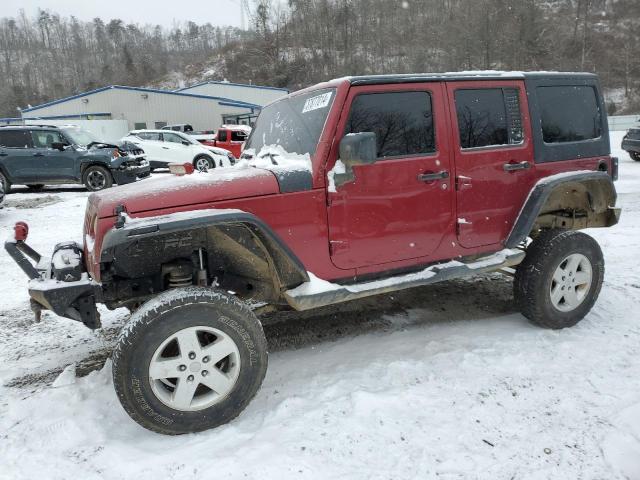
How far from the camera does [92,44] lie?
335 feet

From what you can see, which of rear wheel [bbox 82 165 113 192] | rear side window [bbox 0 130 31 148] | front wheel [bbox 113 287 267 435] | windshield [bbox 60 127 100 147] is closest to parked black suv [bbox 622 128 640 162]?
rear wheel [bbox 82 165 113 192]

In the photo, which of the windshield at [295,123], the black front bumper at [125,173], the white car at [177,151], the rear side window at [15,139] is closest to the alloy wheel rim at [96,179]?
the black front bumper at [125,173]

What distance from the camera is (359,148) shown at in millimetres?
2746

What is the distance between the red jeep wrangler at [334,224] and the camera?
102 inches

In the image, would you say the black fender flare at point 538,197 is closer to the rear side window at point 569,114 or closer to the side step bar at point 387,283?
the side step bar at point 387,283

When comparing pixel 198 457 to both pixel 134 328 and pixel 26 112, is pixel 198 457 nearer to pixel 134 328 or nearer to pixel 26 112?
pixel 134 328

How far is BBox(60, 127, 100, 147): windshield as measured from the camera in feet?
40.3

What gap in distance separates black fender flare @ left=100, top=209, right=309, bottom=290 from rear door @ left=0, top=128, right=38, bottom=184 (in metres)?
11.4

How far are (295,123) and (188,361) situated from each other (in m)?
1.85

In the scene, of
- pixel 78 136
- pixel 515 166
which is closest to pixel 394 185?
pixel 515 166

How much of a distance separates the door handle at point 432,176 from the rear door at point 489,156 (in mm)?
119

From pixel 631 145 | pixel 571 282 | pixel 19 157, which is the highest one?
pixel 19 157

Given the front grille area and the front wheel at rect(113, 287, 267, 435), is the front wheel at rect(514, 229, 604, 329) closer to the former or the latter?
the front wheel at rect(113, 287, 267, 435)

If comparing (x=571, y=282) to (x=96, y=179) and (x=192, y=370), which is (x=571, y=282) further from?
(x=96, y=179)
